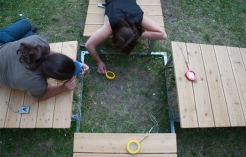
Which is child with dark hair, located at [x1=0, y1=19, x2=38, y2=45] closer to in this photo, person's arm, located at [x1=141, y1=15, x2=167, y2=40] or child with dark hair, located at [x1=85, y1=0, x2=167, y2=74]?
child with dark hair, located at [x1=85, y1=0, x2=167, y2=74]

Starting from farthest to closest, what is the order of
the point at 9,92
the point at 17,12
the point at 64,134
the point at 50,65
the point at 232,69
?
the point at 17,12
the point at 64,134
the point at 232,69
the point at 9,92
the point at 50,65

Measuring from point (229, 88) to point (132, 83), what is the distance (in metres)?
1.23

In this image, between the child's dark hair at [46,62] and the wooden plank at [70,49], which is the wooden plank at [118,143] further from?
the wooden plank at [70,49]

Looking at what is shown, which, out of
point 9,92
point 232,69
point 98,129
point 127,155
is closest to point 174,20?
point 232,69

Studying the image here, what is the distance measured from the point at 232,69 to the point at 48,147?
2.41m

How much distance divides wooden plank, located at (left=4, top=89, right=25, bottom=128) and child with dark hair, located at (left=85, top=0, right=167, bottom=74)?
96cm

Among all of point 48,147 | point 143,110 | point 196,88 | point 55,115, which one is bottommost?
point 48,147

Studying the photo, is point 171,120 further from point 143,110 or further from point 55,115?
point 55,115

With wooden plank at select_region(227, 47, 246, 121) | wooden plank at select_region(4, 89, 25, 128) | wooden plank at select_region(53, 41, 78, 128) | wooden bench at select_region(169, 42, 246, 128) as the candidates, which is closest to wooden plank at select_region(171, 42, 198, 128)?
wooden bench at select_region(169, 42, 246, 128)

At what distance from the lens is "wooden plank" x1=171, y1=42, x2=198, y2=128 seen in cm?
197

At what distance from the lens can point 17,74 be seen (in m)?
1.63

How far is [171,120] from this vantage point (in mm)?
2490

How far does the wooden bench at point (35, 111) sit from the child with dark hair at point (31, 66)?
0.68 ft

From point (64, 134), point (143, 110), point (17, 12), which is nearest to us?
point (64, 134)
